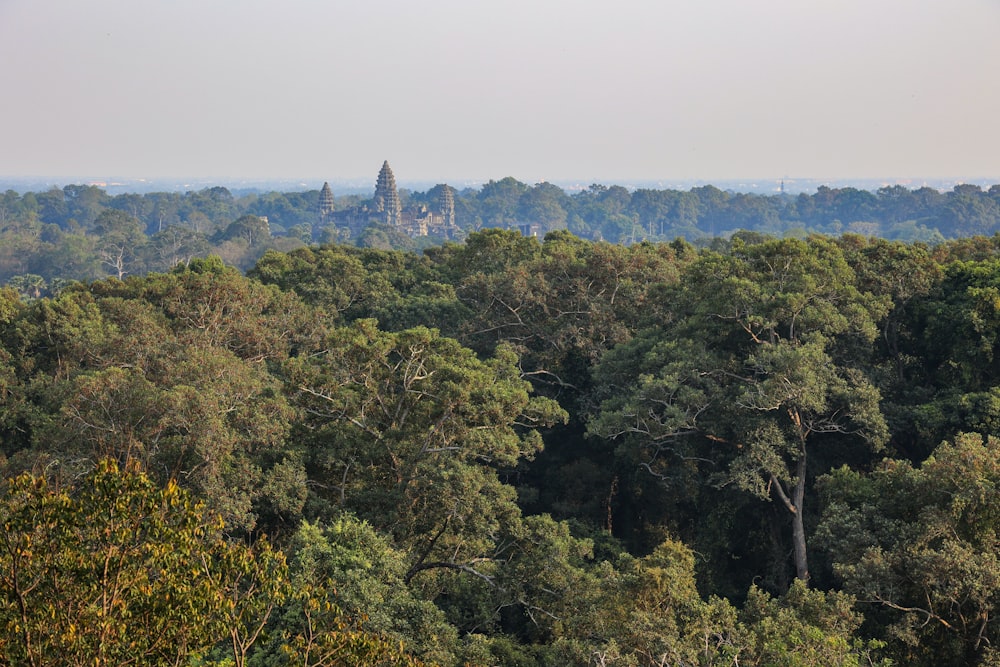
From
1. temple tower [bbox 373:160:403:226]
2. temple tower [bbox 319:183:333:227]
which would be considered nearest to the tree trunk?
temple tower [bbox 373:160:403:226]

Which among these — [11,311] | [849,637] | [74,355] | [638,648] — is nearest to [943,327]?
[849,637]

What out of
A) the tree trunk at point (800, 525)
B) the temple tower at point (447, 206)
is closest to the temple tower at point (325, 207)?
the temple tower at point (447, 206)

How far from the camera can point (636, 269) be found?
23625 millimetres

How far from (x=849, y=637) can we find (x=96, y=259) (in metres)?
75.8

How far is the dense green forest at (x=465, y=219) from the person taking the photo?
265 ft

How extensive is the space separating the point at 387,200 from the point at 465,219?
18812 millimetres

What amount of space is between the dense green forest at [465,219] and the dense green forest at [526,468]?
5719cm

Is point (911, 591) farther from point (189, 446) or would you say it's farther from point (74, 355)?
point (74, 355)

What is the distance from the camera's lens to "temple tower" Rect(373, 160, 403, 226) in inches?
4705

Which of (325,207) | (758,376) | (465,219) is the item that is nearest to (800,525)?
(758,376)

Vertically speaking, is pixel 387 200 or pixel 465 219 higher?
pixel 387 200

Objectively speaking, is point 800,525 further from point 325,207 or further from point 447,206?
point 325,207

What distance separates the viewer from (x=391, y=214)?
119438 millimetres

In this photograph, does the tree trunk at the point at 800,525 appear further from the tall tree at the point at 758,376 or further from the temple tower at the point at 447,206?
the temple tower at the point at 447,206
